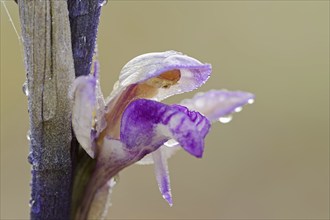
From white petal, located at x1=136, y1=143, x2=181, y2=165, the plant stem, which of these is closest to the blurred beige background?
white petal, located at x1=136, y1=143, x2=181, y2=165

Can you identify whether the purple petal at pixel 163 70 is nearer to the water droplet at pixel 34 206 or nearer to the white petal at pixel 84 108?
the white petal at pixel 84 108

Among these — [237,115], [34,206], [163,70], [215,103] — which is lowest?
[237,115]

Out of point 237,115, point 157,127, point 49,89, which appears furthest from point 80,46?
point 237,115

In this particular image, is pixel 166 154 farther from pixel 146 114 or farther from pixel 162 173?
pixel 146 114

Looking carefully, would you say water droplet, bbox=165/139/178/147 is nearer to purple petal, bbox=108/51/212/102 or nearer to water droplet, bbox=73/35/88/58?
purple petal, bbox=108/51/212/102

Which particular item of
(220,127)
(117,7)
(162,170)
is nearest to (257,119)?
(220,127)

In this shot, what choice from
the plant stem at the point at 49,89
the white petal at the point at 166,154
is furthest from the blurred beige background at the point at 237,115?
the plant stem at the point at 49,89
